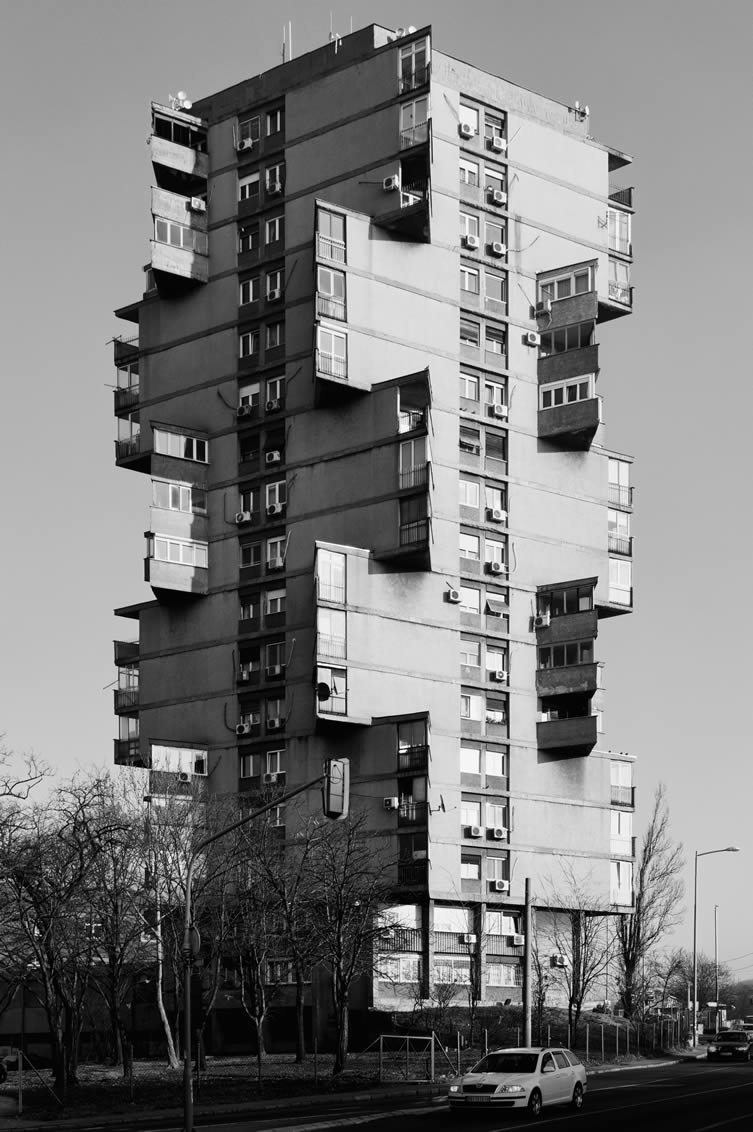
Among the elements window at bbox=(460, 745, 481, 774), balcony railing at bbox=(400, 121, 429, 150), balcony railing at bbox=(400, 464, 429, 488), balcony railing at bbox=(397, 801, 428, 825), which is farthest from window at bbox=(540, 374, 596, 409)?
balcony railing at bbox=(397, 801, 428, 825)

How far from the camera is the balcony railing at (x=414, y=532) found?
82062 mm

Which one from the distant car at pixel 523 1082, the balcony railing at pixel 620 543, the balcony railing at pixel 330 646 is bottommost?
the distant car at pixel 523 1082

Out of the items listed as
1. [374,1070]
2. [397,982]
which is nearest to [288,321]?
[397,982]

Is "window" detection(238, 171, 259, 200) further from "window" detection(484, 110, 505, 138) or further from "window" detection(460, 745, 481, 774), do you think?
"window" detection(460, 745, 481, 774)

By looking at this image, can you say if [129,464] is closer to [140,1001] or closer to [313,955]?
[140,1001]

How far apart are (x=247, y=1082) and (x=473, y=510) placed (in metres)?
41.4

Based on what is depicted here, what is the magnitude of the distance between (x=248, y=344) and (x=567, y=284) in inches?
713

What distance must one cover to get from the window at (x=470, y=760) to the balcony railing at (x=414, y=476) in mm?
13968

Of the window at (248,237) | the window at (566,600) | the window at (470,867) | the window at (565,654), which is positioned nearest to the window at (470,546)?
the window at (566,600)

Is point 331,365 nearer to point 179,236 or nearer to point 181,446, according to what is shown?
point 181,446

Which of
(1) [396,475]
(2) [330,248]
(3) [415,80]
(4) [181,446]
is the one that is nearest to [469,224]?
(3) [415,80]

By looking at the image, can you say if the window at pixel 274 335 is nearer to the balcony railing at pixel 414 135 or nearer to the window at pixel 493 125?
the balcony railing at pixel 414 135

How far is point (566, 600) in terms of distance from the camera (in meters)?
90.5

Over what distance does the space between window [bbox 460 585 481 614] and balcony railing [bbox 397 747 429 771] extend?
8938 mm
